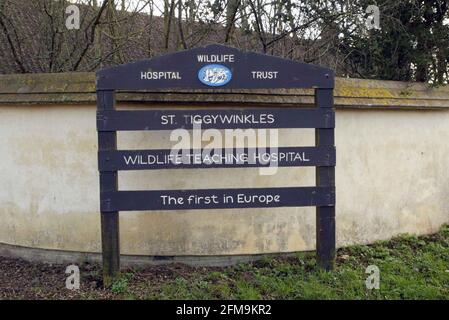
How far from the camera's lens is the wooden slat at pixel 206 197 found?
443 centimetres

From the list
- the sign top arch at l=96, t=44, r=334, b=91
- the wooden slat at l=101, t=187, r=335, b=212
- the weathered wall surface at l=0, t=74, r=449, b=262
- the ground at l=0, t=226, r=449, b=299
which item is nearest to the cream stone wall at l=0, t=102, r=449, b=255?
the weathered wall surface at l=0, t=74, r=449, b=262

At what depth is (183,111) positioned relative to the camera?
4.46 metres

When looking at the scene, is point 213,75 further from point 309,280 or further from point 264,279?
point 309,280

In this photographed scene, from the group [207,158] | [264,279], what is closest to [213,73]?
[207,158]

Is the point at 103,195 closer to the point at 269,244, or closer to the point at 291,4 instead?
the point at 269,244

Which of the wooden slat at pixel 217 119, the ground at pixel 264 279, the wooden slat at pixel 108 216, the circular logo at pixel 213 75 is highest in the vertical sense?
the circular logo at pixel 213 75

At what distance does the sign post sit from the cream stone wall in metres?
0.55

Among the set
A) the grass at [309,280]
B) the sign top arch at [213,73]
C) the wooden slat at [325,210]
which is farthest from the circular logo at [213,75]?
the grass at [309,280]

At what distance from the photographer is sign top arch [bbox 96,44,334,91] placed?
4.41m

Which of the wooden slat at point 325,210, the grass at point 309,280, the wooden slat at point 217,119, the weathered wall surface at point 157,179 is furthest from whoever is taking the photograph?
the weathered wall surface at point 157,179

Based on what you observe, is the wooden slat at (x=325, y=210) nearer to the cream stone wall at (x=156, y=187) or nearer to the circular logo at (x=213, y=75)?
the cream stone wall at (x=156, y=187)

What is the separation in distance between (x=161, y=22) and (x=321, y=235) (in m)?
5.73

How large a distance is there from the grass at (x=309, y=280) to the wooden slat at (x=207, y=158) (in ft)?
3.88

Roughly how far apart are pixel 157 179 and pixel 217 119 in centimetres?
107
